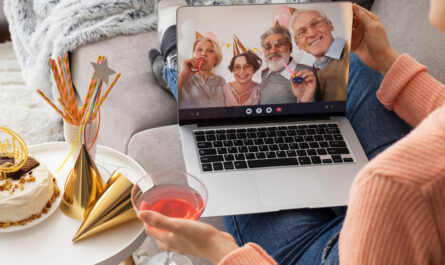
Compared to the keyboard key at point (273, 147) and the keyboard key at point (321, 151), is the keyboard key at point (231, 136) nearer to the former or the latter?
the keyboard key at point (273, 147)

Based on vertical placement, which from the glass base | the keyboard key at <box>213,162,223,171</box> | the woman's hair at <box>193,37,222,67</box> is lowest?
the glass base

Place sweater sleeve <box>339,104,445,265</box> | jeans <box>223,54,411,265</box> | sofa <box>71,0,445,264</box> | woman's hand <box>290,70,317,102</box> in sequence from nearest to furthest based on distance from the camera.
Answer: sweater sleeve <box>339,104,445,265</box>, jeans <box>223,54,411,265</box>, woman's hand <box>290,70,317,102</box>, sofa <box>71,0,445,264</box>

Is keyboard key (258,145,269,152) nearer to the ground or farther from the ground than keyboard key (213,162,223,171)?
farther from the ground

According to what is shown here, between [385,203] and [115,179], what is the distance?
0.63 meters

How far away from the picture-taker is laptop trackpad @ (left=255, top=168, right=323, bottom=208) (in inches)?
36.9

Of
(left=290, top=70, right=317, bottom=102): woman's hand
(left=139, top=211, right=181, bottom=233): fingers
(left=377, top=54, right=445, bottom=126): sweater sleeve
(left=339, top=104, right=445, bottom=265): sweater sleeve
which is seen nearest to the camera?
(left=339, top=104, right=445, bottom=265): sweater sleeve

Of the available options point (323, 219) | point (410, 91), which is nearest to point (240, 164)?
point (323, 219)

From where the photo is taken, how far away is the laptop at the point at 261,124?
0.96m

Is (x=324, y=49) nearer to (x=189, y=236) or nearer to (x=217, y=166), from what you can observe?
(x=217, y=166)

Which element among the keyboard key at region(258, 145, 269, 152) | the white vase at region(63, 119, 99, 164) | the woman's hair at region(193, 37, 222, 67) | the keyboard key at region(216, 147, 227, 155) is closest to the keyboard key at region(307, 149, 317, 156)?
the keyboard key at region(258, 145, 269, 152)

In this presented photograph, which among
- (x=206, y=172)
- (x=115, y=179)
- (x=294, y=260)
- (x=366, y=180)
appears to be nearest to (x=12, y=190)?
(x=115, y=179)

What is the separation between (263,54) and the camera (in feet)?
3.49

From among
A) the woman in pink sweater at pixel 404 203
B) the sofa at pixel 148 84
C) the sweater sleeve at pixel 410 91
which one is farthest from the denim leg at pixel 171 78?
the woman in pink sweater at pixel 404 203

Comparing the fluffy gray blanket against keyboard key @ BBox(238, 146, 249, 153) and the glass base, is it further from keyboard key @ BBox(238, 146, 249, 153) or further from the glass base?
the glass base
